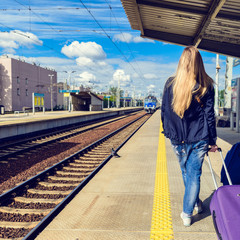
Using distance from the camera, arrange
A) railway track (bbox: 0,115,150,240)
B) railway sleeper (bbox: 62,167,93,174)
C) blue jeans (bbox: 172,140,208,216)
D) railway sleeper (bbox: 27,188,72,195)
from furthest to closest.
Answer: railway sleeper (bbox: 62,167,93,174)
railway sleeper (bbox: 27,188,72,195)
railway track (bbox: 0,115,150,240)
blue jeans (bbox: 172,140,208,216)

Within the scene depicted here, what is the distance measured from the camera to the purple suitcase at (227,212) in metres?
1.84

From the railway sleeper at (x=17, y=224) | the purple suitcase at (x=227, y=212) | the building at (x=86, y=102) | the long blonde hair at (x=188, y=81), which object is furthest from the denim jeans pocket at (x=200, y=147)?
the building at (x=86, y=102)

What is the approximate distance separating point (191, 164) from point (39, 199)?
2.73 metres

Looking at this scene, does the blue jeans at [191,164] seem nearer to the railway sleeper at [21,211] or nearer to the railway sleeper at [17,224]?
the railway sleeper at [17,224]

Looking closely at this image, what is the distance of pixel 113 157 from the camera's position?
7.94 m

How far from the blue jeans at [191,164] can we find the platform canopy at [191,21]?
2879 millimetres

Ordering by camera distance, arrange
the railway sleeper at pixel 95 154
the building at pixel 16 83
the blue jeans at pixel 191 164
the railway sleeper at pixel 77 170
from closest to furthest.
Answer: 1. the blue jeans at pixel 191 164
2. the railway sleeper at pixel 77 170
3. the railway sleeper at pixel 95 154
4. the building at pixel 16 83

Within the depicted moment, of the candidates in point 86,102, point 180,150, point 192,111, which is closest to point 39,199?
point 180,150

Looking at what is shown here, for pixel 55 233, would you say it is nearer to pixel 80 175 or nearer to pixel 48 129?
pixel 80 175

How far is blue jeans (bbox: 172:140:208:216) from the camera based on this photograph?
301cm

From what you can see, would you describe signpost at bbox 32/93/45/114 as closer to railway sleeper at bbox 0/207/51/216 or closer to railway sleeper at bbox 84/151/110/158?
railway sleeper at bbox 84/151/110/158

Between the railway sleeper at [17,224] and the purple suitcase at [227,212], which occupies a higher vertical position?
the purple suitcase at [227,212]

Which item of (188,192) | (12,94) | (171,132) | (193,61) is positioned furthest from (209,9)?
(12,94)

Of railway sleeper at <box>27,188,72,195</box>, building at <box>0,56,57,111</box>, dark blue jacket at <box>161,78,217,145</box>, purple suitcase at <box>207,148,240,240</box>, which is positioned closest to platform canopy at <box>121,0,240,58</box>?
dark blue jacket at <box>161,78,217,145</box>
